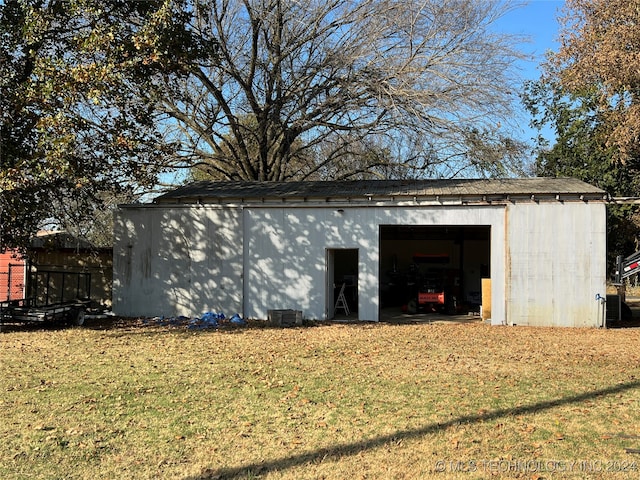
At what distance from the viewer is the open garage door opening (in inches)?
830

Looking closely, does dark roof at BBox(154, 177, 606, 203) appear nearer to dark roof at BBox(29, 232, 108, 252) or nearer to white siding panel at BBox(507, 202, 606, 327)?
white siding panel at BBox(507, 202, 606, 327)

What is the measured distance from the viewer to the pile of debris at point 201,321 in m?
15.0

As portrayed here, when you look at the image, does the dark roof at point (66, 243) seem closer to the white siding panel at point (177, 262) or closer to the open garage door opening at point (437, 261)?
the white siding panel at point (177, 262)

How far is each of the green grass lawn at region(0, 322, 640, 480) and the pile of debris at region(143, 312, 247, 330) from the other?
293cm

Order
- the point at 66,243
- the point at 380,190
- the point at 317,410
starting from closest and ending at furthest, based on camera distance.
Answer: the point at 317,410
the point at 380,190
the point at 66,243

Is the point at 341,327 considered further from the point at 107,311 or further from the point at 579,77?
the point at 579,77

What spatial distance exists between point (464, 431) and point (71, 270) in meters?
15.6

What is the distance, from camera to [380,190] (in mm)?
16703

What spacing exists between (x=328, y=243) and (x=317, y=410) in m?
9.56

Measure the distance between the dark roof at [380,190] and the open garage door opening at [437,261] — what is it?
392cm

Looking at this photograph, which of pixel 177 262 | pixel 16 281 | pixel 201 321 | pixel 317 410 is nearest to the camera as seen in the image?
pixel 317 410

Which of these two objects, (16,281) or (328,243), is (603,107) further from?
(16,281)

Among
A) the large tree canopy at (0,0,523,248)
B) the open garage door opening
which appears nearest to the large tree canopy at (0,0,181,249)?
the large tree canopy at (0,0,523,248)

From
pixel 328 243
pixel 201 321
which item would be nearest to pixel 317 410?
pixel 201 321
